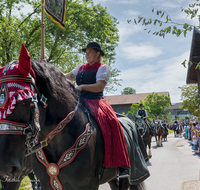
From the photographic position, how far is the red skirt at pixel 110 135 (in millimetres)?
2609

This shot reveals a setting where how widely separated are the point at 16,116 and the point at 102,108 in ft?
4.49

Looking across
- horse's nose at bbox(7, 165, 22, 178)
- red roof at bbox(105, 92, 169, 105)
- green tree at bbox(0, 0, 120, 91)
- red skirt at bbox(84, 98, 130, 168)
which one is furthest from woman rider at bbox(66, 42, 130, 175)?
red roof at bbox(105, 92, 169, 105)

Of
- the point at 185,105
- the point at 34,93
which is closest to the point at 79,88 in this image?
the point at 34,93

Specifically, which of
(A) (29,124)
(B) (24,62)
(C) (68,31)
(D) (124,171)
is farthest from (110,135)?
(C) (68,31)

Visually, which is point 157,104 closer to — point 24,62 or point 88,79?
point 88,79

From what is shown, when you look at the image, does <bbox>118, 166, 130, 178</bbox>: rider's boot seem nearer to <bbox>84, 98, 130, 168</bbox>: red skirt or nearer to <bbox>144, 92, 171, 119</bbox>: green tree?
<bbox>84, 98, 130, 168</bbox>: red skirt

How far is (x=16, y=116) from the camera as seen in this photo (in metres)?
1.68

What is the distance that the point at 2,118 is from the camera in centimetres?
164

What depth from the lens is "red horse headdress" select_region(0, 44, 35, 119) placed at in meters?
1.64

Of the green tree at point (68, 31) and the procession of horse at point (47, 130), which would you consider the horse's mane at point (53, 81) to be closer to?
the procession of horse at point (47, 130)

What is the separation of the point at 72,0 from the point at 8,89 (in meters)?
14.3

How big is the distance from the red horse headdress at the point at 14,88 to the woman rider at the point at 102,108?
0.94m

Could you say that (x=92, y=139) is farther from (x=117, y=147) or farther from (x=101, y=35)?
(x=101, y=35)

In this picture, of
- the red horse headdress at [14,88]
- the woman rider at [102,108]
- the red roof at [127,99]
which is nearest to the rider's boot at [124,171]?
the woman rider at [102,108]
